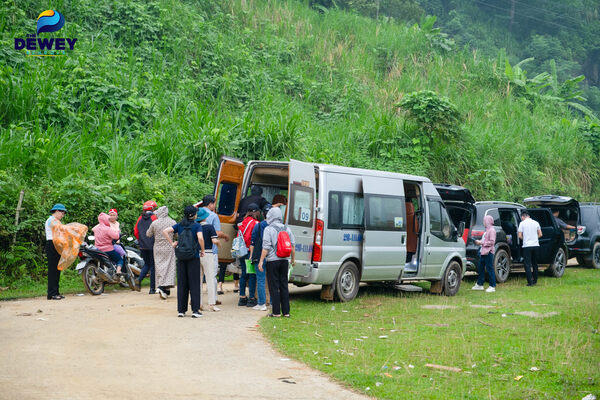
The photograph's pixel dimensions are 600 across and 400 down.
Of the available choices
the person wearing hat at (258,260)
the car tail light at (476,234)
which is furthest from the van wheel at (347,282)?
the car tail light at (476,234)

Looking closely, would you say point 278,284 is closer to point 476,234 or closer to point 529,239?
point 476,234

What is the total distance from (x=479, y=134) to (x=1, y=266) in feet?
67.2

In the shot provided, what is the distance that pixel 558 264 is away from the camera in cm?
1842

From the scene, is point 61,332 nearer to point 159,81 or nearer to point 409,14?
point 159,81

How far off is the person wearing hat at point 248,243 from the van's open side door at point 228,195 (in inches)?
37.0

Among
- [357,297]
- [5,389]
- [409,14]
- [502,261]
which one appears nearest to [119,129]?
[357,297]

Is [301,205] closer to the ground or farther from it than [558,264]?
farther from it

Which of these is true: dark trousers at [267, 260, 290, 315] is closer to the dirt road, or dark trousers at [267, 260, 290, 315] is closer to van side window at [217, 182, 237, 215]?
the dirt road

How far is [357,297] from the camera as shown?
13.6 m

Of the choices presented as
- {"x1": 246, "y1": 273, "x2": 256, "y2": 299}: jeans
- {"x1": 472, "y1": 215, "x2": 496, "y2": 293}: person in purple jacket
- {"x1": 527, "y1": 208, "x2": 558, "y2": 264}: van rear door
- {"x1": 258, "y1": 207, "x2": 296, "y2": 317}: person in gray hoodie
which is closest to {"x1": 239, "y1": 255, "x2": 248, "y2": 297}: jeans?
{"x1": 246, "y1": 273, "x2": 256, "y2": 299}: jeans

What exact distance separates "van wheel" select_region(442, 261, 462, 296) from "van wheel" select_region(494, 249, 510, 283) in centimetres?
179

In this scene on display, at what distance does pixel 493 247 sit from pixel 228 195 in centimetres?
599

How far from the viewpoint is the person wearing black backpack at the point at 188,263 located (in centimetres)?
1048

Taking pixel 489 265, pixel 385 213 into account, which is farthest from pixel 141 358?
pixel 489 265
